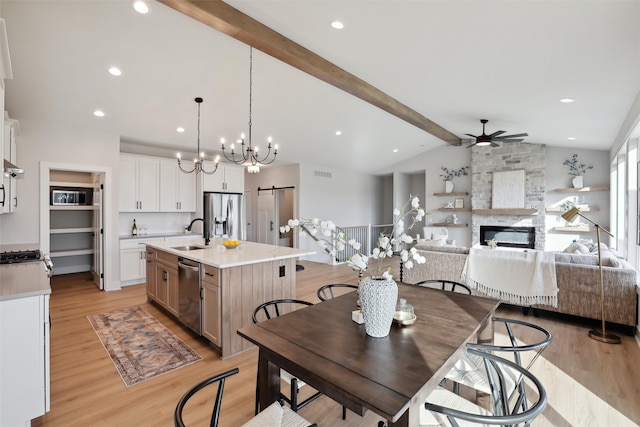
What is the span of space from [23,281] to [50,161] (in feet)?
11.6

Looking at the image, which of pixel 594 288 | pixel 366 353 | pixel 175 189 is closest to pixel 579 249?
pixel 594 288

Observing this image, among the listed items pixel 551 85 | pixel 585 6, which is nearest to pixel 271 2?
pixel 585 6

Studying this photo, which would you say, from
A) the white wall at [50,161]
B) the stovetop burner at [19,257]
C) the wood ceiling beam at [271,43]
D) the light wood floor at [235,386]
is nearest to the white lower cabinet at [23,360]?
the light wood floor at [235,386]

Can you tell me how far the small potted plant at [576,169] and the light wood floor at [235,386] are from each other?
4.52 meters

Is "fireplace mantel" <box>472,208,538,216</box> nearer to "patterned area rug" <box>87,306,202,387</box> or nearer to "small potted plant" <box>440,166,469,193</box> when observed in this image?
"small potted plant" <box>440,166,469,193</box>

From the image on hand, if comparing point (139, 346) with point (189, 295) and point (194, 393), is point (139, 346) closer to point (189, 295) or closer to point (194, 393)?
point (189, 295)

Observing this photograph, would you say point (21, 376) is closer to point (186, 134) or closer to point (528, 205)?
point (186, 134)

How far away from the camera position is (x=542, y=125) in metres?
5.43

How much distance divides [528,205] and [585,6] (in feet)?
20.7

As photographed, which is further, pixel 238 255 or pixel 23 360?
pixel 238 255

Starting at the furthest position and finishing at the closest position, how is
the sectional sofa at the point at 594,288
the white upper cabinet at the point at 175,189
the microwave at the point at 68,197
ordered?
the white upper cabinet at the point at 175,189, the microwave at the point at 68,197, the sectional sofa at the point at 594,288

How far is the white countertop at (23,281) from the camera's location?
6.10ft

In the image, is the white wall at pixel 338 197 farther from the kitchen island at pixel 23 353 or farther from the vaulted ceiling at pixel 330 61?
the kitchen island at pixel 23 353

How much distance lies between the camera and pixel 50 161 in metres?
4.73
